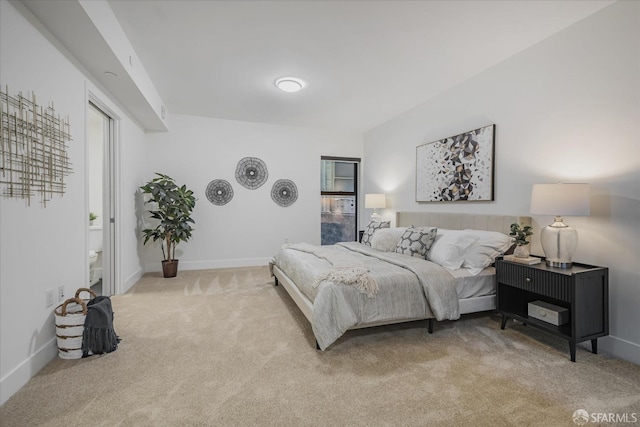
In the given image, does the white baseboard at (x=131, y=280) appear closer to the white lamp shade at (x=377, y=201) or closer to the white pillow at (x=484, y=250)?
the white lamp shade at (x=377, y=201)

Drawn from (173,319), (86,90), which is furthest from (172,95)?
(173,319)

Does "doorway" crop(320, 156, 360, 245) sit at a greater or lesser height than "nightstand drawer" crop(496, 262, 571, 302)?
greater

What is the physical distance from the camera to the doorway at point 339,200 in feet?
20.1

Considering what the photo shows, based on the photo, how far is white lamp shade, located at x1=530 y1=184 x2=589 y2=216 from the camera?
2.16m

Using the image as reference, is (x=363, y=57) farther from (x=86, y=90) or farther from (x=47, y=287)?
(x=47, y=287)

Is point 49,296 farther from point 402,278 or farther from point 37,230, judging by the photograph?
point 402,278

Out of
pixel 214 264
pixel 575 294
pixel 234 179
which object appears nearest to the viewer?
pixel 575 294

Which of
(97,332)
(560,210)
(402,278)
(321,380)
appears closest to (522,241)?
(560,210)

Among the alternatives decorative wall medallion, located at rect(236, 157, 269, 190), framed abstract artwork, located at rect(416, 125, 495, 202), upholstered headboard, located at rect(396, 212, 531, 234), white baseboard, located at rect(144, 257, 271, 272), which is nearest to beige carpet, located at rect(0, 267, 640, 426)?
upholstered headboard, located at rect(396, 212, 531, 234)

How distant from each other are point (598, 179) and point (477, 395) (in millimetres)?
1970

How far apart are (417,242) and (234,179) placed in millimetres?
3503

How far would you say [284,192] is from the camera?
5.63 m

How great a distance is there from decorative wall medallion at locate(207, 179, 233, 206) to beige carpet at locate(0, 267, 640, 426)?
2688 mm

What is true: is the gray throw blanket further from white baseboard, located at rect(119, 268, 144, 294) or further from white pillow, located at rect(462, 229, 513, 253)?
A: white pillow, located at rect(462, 229, 513, 253)
